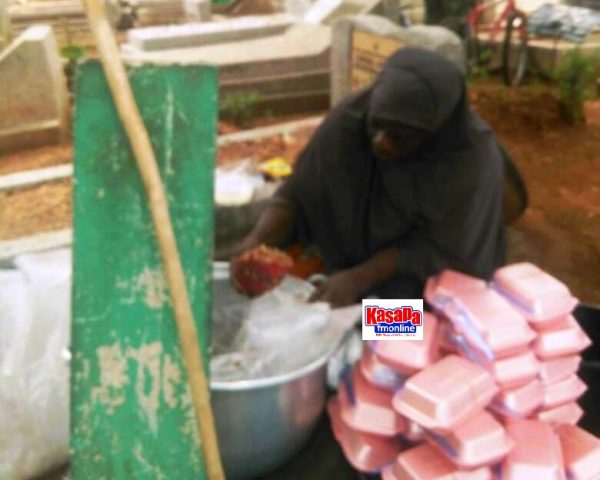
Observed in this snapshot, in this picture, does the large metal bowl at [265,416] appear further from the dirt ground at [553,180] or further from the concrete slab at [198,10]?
the concrete slab at [198,10]

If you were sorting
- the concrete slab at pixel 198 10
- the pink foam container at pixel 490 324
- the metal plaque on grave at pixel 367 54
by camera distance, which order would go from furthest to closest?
the concrete slab at pixel 198 10
the metal plaque on grave at pixel 367 54
the pink foam container at pixel 490 324

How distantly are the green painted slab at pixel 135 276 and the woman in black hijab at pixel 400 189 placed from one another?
0.78 meters

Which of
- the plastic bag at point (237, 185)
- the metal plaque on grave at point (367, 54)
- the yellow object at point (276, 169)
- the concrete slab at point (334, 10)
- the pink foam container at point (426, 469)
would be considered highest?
the metal plaque on grave at point (367, 54)

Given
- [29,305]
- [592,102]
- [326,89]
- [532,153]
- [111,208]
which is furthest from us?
[592,102]

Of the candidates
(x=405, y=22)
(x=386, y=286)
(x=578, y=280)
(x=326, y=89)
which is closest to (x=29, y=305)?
(x=386, y=286)

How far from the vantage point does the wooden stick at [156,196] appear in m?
1.60

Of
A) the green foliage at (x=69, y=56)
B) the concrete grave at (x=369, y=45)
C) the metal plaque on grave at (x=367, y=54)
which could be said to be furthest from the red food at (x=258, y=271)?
the green foliage at (x=69, y=56)

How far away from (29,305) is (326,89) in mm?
3700

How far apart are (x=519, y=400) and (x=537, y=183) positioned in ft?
9.06

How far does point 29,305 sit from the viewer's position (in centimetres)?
235

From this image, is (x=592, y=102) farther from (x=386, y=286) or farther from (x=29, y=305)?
(x=29, y=305)

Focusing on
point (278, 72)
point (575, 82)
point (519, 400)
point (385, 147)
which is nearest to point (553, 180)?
point (575, 82)

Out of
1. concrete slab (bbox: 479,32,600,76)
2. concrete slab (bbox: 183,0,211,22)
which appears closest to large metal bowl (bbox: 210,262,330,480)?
concrete slab (bbox: 479,32,600,76)

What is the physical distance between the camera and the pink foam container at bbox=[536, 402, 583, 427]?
7.29ft
